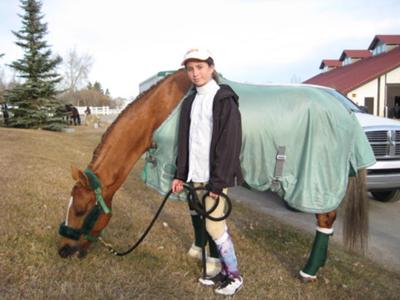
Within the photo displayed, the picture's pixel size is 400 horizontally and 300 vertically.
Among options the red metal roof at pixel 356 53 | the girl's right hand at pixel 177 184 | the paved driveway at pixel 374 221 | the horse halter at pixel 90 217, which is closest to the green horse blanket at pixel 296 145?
the girl's right hand at pixel 177 184

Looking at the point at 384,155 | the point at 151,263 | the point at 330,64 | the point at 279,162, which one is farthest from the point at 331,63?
the point at 151,263

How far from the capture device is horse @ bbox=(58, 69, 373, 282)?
3.28 m

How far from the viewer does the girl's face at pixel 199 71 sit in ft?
9.78

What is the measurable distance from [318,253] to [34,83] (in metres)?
20.4

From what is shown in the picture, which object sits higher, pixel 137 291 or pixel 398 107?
pixel 398 107

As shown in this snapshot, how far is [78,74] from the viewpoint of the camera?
233 feet

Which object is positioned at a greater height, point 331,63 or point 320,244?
point 331,63

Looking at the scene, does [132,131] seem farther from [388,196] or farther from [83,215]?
[388,196]

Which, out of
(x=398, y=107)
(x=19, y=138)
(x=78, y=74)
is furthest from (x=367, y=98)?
(x=78, y=74)

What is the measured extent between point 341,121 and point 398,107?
90.1ft

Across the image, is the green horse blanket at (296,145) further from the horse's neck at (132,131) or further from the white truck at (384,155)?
the white truck at (384,155)

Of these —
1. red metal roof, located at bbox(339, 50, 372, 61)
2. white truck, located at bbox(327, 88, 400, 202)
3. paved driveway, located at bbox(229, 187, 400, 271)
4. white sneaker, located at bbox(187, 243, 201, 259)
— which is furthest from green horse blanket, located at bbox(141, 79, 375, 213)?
red metal roof, located at bbox(339, 50, 372, 61)

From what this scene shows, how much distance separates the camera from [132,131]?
3.46m

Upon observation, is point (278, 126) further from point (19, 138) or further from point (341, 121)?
point (19, 138)
